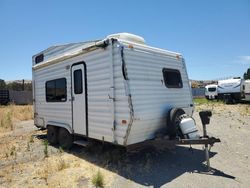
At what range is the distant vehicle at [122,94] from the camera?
5.38 meters

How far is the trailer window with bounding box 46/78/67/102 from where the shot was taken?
7.38 m

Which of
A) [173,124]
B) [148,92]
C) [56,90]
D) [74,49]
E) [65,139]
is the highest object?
[74,49]

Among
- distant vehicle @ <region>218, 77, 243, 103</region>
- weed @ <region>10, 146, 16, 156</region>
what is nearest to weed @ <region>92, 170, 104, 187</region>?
weed @ <region>10, 146, 16, 156</region>

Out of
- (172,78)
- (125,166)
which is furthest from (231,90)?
(125,166)

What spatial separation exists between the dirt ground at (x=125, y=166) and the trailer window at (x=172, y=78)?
1821 millimetres

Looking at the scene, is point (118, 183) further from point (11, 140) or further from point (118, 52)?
point (11, 140)

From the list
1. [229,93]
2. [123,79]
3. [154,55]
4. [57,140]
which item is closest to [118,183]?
[123,79]

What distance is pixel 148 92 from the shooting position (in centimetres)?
573

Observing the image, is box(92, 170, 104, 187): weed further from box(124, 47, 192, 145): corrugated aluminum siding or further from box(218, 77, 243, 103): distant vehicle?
box(218, 77, 243, 103): distant vehicle

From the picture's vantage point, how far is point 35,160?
21.7ft

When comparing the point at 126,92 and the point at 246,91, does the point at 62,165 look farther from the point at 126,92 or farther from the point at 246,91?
the point at 246,91

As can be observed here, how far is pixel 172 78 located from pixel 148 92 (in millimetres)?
1304

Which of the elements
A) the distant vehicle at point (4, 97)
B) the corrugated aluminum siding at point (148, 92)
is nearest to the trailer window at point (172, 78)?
the corrugated aluminum siding at point (148, 92)

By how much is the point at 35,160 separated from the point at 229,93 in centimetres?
2381
